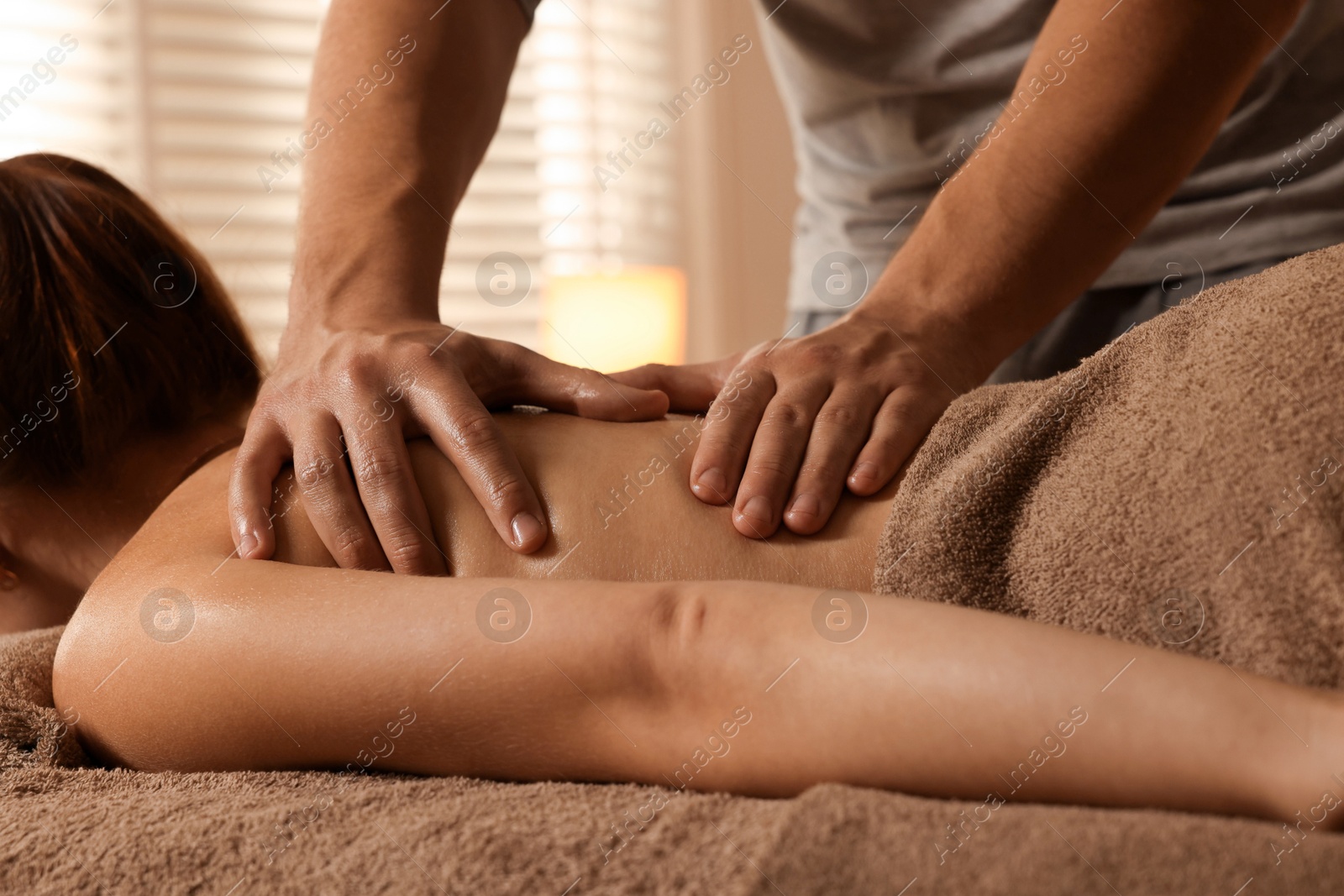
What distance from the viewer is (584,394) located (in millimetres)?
942

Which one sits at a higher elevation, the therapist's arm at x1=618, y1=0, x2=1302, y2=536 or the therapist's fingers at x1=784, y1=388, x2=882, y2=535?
the therapist's arm at x1=618, y1=0, x2=1302, y2=536

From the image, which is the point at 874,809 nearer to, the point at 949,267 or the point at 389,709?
the point at 389,709

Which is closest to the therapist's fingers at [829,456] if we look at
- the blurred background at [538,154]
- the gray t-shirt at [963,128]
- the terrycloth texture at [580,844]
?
the terrycloth texture at [580,844]

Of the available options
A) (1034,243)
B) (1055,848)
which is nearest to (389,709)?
(1055,848)

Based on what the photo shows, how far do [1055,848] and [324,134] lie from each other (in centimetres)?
105

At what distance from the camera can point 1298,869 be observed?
44cm

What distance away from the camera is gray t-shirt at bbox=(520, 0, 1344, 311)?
49.9 inches

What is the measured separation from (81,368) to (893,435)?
2.58ft

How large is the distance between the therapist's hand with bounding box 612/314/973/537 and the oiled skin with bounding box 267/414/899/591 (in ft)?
0.06

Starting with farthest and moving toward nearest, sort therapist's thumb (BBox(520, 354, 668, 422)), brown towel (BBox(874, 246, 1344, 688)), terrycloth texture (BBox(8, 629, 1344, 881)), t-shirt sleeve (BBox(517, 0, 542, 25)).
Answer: t-shirt sleeve (BBox(517, 0, 542, 25)), therapist's thumb (BBox(520, 354, 668, 422)), brown towel (BBox(874, 246, 1344, 688)), terrycloth texture (BBox(8, 629, 1344, 881))

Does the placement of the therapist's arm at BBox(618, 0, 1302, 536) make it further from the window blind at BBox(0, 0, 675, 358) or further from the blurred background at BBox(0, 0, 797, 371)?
the blurred background at BBox(0, 0, 797, 371)

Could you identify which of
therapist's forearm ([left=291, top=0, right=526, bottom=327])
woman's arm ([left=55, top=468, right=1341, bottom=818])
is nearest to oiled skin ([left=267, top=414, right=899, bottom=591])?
woman's arm ([left=55, top=468, right=1341, bottom=818])

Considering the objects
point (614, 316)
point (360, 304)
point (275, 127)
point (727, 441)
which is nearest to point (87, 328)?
point (360, 304)

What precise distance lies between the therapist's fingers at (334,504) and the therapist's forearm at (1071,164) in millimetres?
481
